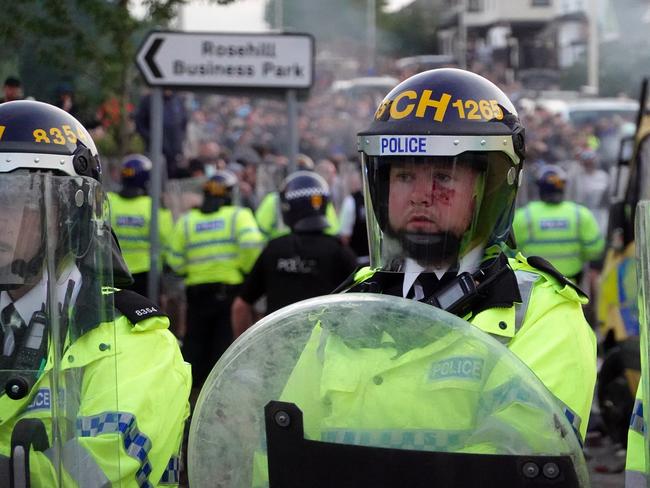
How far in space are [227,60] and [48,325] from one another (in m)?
7.40

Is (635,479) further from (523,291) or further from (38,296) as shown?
(38,296)

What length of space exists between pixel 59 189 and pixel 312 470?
0.69 meters

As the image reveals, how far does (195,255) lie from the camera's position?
1034 centimetres

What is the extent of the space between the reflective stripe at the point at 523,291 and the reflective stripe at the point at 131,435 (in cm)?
80

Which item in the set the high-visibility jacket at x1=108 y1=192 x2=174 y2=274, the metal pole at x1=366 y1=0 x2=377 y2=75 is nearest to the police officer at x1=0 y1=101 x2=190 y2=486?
the high-visibility jacket at x1=108 y1=192 x2=174 y2=274

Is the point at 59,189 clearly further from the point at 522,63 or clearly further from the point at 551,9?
the point at 551,9

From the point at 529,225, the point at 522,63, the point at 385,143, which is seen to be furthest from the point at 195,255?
the point at 522,63

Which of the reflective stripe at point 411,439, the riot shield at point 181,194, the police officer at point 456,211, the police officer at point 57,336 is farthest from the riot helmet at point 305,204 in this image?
the reflective stripe at point 411,439

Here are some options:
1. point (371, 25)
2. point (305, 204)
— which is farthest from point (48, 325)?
point (371, 25)

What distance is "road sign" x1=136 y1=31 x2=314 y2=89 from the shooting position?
9.59 m

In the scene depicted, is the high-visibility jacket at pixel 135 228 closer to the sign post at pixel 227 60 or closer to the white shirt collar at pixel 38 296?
the sign post at pixel 227 60

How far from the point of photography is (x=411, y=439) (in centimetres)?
208

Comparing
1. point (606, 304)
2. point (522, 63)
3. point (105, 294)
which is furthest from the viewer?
point (522, 63)

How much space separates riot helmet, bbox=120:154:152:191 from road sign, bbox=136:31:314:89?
1.51m
